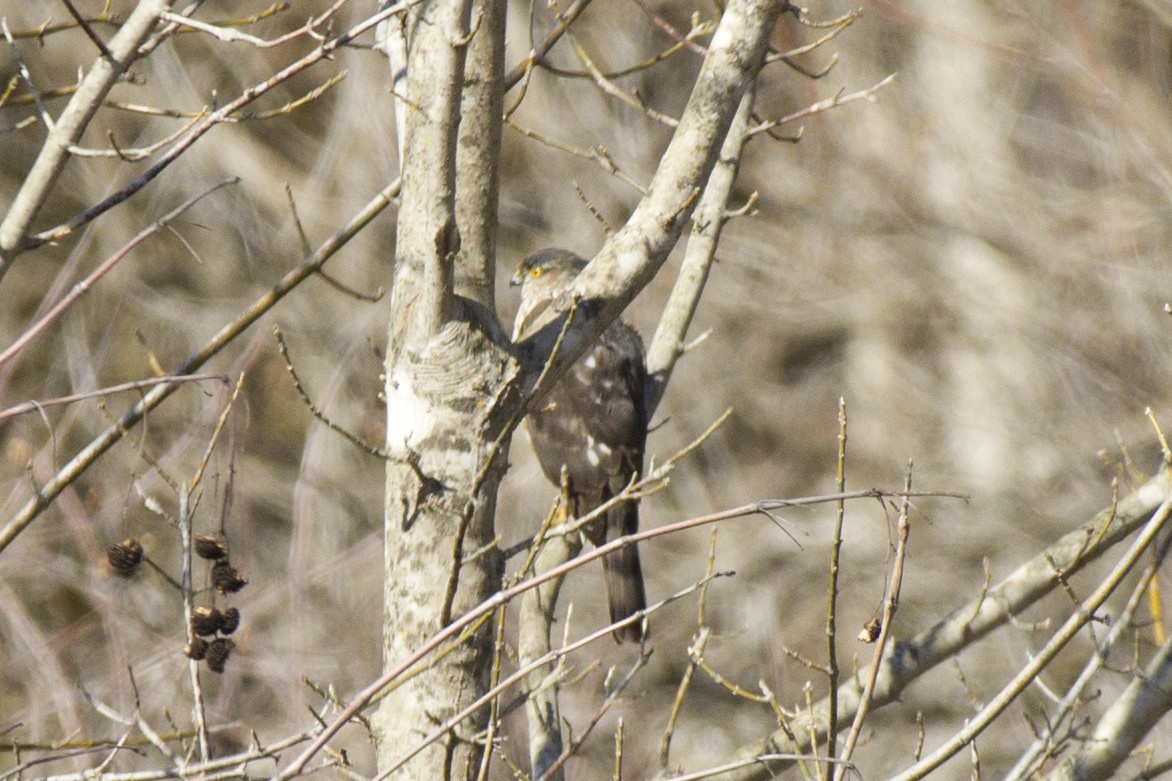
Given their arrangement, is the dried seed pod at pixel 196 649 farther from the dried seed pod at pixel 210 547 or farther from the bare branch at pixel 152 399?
the bare branch at pixel 152 399

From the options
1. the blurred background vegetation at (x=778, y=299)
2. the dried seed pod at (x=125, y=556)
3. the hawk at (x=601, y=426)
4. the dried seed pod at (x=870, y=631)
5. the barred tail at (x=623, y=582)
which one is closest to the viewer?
the dried seed pod at (x=870, y=631)

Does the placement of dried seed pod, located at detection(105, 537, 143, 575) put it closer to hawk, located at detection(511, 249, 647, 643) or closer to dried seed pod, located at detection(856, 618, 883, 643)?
dried seed pod, located at detection(856, 618, 883, 643)

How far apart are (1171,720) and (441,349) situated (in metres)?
6.80

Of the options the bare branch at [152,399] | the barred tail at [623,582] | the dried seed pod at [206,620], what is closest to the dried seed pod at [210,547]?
the dried seed pod at [206,620]

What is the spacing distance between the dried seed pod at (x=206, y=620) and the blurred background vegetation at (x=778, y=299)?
5243mm

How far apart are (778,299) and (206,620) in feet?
25.8

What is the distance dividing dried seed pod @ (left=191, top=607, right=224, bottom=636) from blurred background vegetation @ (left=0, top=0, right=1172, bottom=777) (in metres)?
5.24

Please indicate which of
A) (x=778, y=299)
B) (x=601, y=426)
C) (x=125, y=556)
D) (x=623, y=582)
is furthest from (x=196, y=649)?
(x=778, y=299)

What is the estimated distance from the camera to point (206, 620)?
99.9 inches

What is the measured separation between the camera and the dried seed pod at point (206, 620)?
2.52 m

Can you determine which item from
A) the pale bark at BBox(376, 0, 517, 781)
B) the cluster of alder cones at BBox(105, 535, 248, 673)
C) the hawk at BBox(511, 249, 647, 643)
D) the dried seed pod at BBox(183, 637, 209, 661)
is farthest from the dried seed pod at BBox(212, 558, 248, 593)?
the hawk at BBox(511, 249, 647, 643)

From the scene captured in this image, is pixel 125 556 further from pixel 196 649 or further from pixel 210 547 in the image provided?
pixel 196 649

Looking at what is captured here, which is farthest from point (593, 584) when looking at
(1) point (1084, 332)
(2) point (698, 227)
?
(2) point (698, 227)

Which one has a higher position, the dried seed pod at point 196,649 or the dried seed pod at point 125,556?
the dried seed pod at point 125,556
